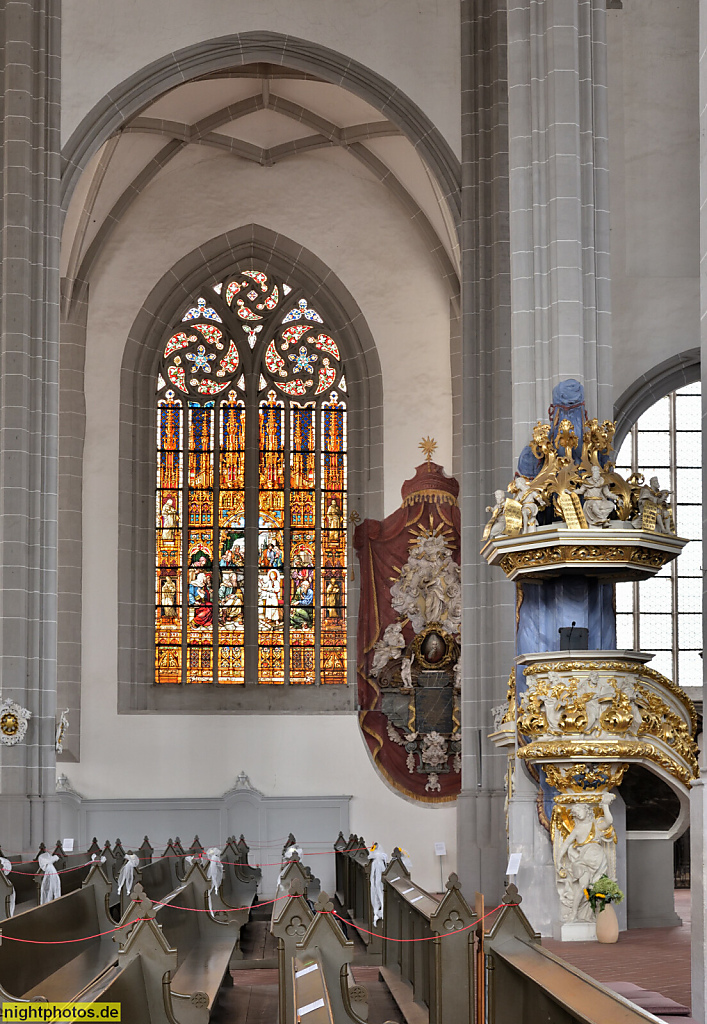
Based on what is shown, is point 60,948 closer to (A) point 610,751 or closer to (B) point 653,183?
(A) point 610,751

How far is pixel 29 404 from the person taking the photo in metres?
15.8

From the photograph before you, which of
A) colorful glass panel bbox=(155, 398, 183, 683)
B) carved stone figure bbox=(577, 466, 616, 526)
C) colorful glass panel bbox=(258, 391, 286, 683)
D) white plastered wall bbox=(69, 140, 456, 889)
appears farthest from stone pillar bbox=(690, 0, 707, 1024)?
colorful glass panel bbox=(155, 398, 183, 683)

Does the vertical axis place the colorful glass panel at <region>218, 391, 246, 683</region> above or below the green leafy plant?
above

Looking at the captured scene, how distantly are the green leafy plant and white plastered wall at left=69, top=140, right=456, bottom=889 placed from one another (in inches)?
369

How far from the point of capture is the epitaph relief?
19.7 metres

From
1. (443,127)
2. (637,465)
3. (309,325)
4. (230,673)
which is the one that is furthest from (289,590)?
(443,127)

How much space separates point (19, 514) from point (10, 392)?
139 cm

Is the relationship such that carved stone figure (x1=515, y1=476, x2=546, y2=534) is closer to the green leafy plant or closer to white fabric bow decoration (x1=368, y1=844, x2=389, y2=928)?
the green leafy plant

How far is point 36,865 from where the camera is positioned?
13.4 meters

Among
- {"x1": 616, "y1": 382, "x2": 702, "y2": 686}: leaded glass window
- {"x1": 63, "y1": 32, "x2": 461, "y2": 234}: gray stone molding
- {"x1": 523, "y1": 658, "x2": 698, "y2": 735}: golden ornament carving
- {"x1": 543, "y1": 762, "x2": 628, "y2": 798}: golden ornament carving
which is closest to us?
{"x1": 523, "y1": 658, "x2": 698, "y2": 735}: golden ornament carving

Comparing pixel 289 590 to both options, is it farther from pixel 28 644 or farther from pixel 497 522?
pixel 497 522

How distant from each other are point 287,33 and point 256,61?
1.71ft

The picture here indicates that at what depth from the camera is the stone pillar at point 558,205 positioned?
11828mm

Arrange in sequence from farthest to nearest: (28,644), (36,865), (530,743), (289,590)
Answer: (289,590), (28,644), (36,865), (530,743)
